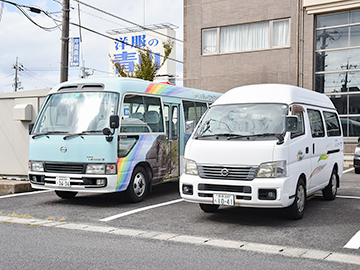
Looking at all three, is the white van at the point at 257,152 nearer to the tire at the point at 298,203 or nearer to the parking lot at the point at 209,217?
the tire at the point at 298,203

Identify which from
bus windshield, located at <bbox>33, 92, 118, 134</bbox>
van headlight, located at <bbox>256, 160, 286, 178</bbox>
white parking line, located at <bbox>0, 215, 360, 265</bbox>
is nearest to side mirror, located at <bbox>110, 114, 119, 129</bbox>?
bus windshield, located at <bbox>33, 92, 118, 134</bbox>

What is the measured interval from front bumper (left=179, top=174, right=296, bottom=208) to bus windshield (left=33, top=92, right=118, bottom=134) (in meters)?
2.72

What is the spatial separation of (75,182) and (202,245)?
368 cm

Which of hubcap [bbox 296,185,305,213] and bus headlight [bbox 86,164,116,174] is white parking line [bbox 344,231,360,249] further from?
bus headlight [bbox 86,164,116,174]

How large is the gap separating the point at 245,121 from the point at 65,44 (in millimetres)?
9154

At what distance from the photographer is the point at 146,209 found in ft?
28.4

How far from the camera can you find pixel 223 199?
700 centimetres

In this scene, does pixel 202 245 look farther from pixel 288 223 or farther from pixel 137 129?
pixel 137 129

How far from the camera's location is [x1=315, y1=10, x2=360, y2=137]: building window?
21.1 meters

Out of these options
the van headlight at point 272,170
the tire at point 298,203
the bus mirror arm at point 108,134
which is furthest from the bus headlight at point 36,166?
the tire at point 298,203

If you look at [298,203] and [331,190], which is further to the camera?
[331,190]

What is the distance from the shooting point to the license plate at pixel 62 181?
8.82 m

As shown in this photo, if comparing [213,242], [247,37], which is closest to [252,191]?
[213,242]

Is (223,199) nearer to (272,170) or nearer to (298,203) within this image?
(272,170)
